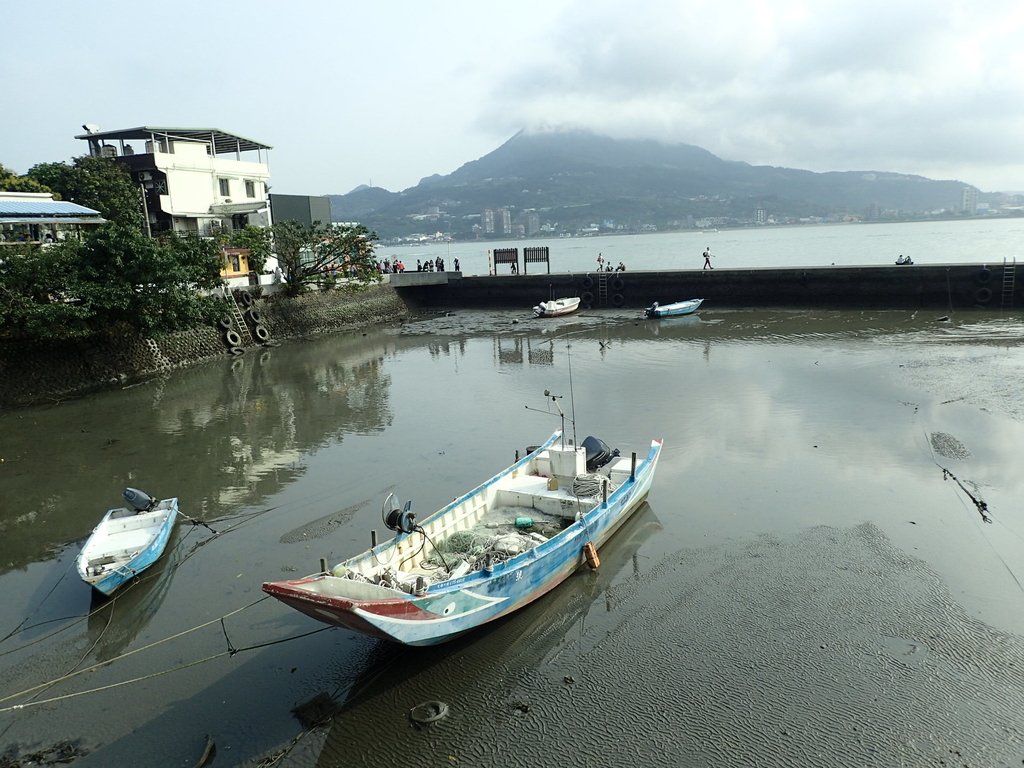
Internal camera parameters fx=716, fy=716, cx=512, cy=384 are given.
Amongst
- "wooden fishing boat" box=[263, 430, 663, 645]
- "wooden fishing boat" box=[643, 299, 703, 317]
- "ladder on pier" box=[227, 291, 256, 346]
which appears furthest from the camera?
"wooden fishing boat" box=[643, 299, 703, 317]

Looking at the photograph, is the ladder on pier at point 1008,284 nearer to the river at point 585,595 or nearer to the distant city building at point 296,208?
the river at point 585,595

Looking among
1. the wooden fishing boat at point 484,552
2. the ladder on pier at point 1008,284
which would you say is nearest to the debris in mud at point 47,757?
the wooden fishing boat at point 484,552

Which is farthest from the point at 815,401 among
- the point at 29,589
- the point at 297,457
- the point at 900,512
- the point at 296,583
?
the point at 29,589

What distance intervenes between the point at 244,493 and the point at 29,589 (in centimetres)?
443

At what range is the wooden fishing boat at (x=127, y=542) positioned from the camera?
10.7 metres

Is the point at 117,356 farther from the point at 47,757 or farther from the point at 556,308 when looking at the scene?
the point at 556,308

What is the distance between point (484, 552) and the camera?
10328 mm

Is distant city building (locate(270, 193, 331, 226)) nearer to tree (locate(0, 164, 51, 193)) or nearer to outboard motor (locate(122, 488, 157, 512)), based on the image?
tree (locate(0, 164, 51, 193))

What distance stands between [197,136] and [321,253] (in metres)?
12.3

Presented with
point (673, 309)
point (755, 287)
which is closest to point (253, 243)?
point (673, 309)

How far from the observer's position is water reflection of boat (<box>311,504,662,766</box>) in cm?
779

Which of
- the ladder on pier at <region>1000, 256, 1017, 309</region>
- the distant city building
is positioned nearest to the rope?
the ladder on pier at <region>1000, 256, 1017, 309</region>

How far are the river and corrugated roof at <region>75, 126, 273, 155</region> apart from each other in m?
22.8

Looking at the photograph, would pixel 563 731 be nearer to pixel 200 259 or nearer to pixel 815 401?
→ pixel 815 401
